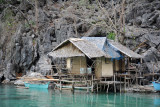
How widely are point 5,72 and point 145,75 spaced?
59.8 ft

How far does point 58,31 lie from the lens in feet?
95.8

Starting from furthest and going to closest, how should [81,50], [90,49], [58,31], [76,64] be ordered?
1. [58,31]
2. [76,64]
3. [90,49]
4. [81,50]

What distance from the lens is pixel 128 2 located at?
104 feet

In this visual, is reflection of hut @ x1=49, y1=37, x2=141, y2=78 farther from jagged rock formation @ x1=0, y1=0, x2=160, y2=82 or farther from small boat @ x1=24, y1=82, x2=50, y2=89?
jagged rock formation @ x1=0, y1=0, x2=160, y2=82

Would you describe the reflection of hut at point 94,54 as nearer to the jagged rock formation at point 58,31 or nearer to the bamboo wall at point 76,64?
the bamboo wall at point 76,64

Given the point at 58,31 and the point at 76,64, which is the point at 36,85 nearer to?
the point at 76,64

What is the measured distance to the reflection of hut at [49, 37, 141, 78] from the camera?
18.5 m

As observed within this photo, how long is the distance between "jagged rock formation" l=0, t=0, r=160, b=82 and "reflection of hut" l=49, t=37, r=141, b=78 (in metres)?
4.07

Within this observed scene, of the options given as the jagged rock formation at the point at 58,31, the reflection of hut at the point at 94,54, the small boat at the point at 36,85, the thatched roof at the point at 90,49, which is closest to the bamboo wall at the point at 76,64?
the reflection of hut at the point at 94,54

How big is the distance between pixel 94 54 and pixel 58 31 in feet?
41.1

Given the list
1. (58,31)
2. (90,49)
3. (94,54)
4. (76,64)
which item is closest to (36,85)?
(76,64)

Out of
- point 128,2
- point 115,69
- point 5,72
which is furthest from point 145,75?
point 5,72

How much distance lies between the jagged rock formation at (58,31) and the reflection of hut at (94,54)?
4072mm

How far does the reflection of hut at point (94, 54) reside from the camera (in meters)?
18.5
